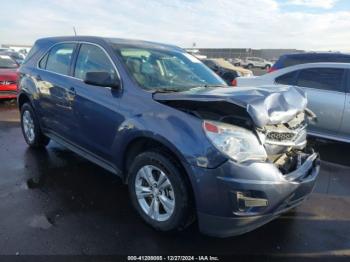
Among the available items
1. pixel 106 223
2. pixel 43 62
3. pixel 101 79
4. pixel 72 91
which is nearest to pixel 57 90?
pixel 72 91

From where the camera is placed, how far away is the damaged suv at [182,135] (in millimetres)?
2768

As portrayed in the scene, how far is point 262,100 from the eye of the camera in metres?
2.99

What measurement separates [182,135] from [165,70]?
139 centimetres

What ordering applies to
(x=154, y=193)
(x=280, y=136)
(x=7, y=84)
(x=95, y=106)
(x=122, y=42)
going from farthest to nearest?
1. (x=7, y=84)
2. (x=122, y=42)
3. (x=95, y=106)
4. (x=154, y=193)
5. (x=280, y=136)

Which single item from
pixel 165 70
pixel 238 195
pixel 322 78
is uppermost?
pixel 165 70

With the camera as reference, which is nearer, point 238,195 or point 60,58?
point 238,195

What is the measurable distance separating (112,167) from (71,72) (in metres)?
1.46

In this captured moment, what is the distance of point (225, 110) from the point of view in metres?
3.09

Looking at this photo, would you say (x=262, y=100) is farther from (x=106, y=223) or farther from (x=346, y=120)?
(x=346, y=120)

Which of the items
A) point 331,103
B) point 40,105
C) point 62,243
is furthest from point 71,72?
point 331,103

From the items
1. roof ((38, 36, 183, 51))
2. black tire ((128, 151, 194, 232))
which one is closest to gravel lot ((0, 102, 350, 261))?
black tire ((128, 151, 194, 232))

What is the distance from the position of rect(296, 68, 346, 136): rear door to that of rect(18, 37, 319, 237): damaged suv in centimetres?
267

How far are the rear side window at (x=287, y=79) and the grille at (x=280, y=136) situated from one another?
3.75 m

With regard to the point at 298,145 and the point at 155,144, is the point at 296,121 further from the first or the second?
the point at 155,144
